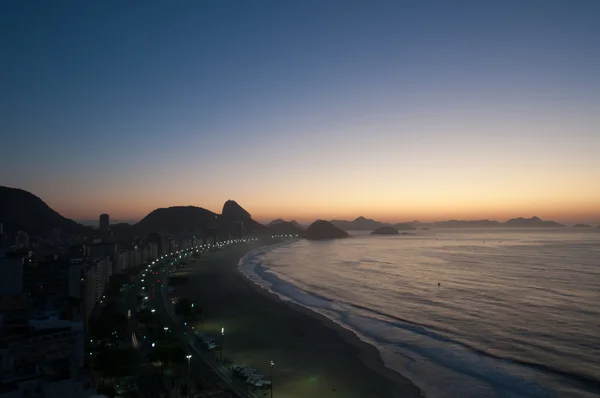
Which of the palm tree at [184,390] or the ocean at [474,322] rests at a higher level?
the palm tree at [184,390]

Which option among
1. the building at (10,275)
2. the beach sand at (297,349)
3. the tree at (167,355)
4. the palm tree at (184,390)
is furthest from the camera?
the building at (10,275)

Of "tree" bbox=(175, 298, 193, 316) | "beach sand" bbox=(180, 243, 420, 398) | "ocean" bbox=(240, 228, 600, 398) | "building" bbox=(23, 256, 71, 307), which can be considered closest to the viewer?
"beach sand" bbox=(180, 243, 420, 398)

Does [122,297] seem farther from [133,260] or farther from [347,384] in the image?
[133,260]

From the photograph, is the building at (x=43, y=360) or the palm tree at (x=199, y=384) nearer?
the building at (x=43, y=360)

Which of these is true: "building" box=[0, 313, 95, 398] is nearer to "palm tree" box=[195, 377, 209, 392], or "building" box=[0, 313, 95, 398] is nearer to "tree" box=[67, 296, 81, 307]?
"palm tree" box=[195, 377, 209, 392]

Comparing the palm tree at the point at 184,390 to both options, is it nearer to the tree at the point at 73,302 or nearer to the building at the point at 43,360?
the building at the point at 43,360

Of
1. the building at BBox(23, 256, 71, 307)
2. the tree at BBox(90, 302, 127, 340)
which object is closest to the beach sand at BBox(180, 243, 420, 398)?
the tree at BBox(90, 302, 127, 340)

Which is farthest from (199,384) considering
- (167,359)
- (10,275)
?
(10,275)

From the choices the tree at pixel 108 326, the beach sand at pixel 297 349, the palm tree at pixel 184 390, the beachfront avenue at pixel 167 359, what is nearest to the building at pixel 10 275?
the beachfront avenue at pixel 167 359
